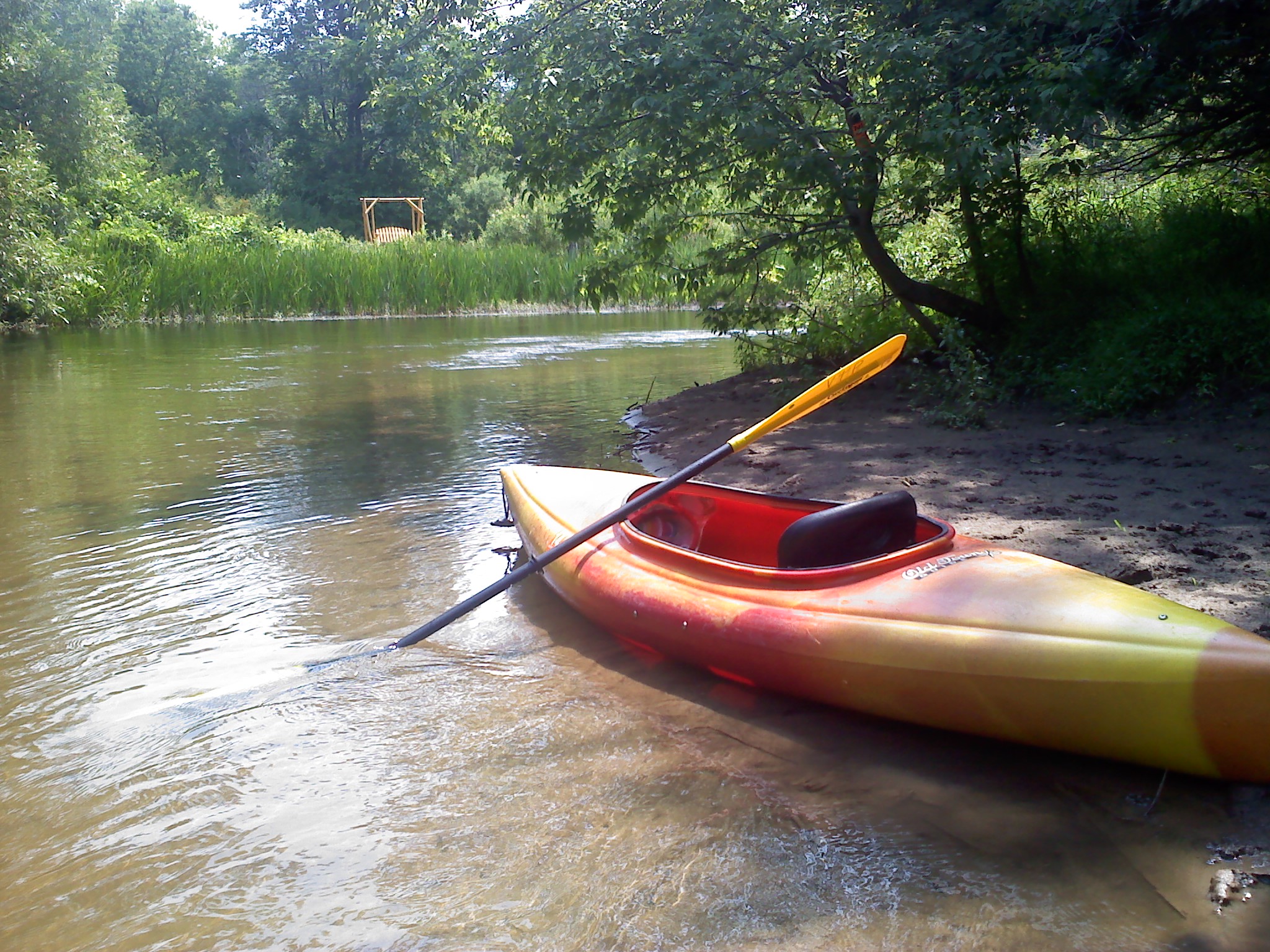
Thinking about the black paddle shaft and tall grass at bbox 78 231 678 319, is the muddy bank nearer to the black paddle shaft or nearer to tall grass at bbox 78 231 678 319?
the black paddle shaft

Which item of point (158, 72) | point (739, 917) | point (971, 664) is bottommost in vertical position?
point (739, 917)

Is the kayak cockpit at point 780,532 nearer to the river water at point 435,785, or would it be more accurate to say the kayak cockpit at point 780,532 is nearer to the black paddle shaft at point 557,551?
the black paddle shaft at point 557,551

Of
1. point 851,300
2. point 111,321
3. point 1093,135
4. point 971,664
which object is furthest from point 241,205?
point 971,664

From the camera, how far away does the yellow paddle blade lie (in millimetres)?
4195

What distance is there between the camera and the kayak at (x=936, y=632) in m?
2.53

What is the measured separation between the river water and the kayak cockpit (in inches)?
17.2

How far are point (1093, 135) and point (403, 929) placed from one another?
532cm

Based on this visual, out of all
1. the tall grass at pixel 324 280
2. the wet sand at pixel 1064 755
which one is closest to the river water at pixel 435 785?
the wet sand at pixel 1064 755

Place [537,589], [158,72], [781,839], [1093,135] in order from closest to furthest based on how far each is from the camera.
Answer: [781,839], [537,589], [1093,135], [158,72]

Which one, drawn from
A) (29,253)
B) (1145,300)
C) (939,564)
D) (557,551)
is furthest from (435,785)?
(29,253)

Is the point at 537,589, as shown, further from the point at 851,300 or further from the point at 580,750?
the point at 851,300

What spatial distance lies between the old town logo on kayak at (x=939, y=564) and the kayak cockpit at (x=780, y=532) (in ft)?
0.20

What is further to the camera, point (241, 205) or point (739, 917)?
point (241, 205)

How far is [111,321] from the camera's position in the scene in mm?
18875
